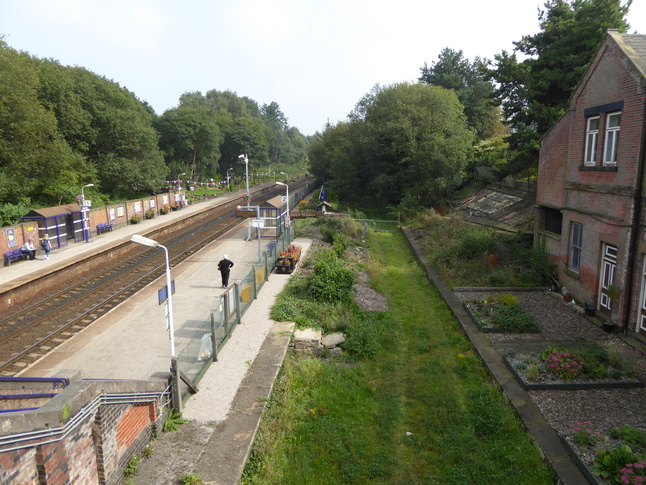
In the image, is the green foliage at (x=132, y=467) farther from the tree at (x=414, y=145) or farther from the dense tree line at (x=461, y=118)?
the tree at (x=414, y=145)

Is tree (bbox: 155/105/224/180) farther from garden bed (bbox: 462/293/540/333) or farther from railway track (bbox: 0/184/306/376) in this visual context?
garden bed (bbox: 462/293/540/333)

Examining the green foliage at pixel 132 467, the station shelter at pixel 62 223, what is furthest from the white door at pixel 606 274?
the station shelter at pixel 62 223

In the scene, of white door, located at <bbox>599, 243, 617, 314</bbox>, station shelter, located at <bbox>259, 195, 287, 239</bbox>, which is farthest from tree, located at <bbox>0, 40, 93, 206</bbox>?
white door, located at <bbox>599, 243, 617, 314</bbox>

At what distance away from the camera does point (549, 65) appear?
78.2ft

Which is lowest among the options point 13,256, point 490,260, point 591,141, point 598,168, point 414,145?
point 490,260

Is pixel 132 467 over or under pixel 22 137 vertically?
under

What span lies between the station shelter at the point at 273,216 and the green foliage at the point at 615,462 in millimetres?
23160

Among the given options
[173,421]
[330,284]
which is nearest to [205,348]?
[173,421]

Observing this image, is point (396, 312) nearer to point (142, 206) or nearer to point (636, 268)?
point (636, 268)

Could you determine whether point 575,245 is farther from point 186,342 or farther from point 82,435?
point 82,435

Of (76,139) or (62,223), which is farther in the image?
(76,139)

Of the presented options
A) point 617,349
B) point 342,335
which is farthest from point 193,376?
point 617,349

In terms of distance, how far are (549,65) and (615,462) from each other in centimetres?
2227

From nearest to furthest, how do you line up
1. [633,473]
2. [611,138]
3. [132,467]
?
[633,473] < [132,467] < [611,138]
